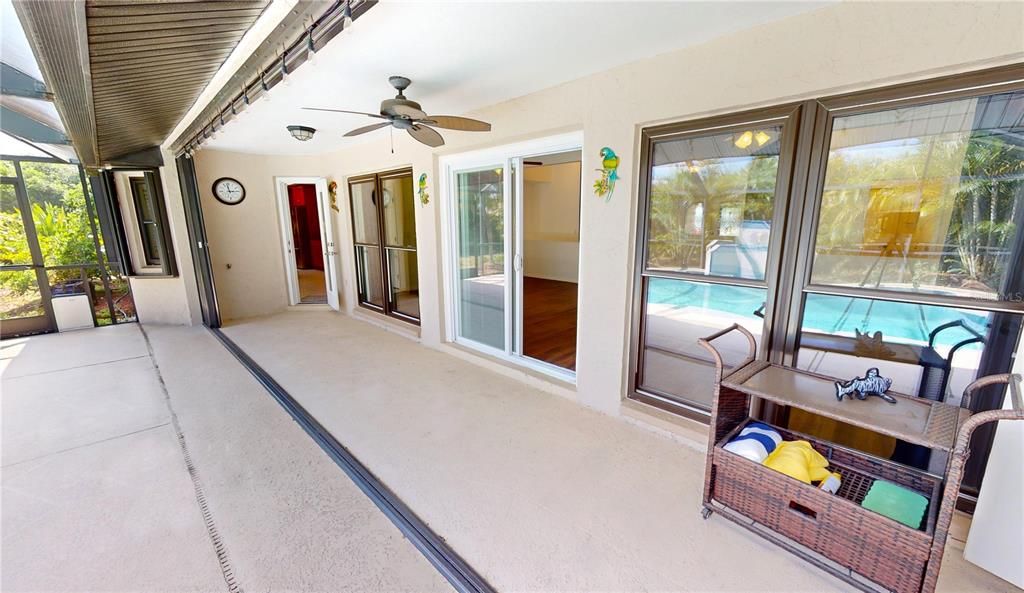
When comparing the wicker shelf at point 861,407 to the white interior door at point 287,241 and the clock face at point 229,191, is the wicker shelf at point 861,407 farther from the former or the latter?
the clock face at point 229,191

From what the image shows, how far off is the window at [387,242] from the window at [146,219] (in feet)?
7.81

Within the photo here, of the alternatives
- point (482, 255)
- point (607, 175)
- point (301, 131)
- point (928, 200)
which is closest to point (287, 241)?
point (301, 131)

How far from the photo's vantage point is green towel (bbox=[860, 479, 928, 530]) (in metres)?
1.44

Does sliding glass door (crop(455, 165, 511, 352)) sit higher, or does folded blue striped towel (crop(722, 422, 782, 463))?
sliding glass door (crop(455, 165, 511, 352))

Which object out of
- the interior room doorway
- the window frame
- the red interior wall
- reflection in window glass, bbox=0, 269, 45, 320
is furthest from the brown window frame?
the red interior wall

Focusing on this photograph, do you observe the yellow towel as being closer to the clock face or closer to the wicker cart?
the wicker cart

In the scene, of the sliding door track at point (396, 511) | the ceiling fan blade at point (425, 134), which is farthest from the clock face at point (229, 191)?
the ceiling fan blade at point (425, 134)

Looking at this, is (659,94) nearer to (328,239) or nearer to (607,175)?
(607,175)

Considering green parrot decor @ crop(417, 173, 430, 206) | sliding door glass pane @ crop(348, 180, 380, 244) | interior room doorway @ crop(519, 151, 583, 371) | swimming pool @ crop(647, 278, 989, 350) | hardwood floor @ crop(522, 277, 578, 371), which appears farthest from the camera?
interior room doorway @ crop(519, 151, 583, 371)

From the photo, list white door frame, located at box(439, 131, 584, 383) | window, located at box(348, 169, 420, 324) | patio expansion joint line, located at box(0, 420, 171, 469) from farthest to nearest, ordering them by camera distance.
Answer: window, located at box(348, 169, 420, 324)
white door frame, located at box(439, 131, 584, 383)
patio expansion joint line, located at box(0, 420, 171, 469)

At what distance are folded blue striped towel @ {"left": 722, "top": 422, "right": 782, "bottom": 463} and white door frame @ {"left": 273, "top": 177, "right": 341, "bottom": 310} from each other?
5.71m

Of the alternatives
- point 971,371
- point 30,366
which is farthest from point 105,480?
point 971,371

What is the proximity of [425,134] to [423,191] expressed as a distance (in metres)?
1.31

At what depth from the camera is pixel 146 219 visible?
5055 millimetres
